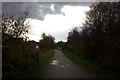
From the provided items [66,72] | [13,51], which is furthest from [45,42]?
[13,51]

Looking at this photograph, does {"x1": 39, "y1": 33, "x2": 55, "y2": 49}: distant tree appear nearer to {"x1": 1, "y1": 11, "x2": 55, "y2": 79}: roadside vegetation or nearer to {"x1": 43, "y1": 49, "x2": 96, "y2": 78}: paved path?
{"x1": 43, "y1": 49, "x2": 96, "y2": 78}: paved path

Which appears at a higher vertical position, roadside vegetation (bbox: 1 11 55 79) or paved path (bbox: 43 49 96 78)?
roadside vegetation (bbox: 1 11 55 79)

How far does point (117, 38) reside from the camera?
27.6 ft

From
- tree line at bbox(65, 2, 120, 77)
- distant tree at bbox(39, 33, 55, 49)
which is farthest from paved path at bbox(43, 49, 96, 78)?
distant tree at bbox(39, 33, 55, 49)

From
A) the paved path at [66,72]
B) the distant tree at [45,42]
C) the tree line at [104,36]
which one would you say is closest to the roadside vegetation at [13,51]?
the paved path at [66,72]

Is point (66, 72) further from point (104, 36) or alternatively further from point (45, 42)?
point (45, 42)

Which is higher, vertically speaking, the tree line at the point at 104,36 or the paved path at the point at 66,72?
the tree line at the point at 104,36

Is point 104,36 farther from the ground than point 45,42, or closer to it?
closer to it

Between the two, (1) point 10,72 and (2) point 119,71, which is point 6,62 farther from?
(2) point 119,71

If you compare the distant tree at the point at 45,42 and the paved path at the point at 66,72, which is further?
the distant tree at the point at 45,42

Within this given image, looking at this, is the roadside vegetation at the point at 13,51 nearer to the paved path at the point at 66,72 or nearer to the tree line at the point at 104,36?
the paved path at the point at 66,72

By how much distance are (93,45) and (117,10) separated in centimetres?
457

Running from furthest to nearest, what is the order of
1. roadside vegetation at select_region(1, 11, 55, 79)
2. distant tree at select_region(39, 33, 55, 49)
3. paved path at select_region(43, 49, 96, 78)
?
distant tree at select_region(39, 33, 55, 49)
paved path at select_region(43, 49, 96, 78)
roadside vegetation at select_region(1, 11, 55, 79)

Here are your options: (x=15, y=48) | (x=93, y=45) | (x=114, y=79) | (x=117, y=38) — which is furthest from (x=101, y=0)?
(x=15, y=48)
